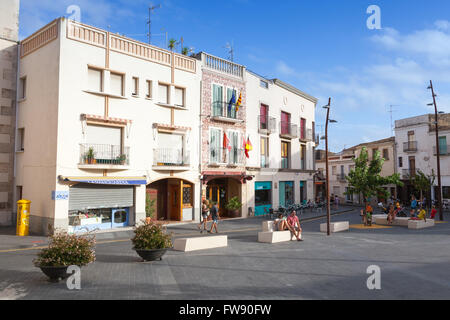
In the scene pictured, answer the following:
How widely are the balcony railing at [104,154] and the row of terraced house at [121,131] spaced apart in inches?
2.2

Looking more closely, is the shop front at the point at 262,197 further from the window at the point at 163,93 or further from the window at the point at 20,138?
the window at the point at 20,138

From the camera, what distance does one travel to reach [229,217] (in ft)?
88.9

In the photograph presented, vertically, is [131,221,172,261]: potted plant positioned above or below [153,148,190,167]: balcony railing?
below

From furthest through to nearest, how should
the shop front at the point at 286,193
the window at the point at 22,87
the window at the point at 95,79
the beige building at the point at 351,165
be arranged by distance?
the beige building at the point at 351,165 < the shop front at the point at 286,193 < the window at the point at 22,87 < the window at the point at 95,79

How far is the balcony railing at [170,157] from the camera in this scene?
846 inches

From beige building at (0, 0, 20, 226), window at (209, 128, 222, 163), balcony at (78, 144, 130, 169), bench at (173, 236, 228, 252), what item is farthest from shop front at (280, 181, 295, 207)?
beige building at (0, 0, 20, 226)

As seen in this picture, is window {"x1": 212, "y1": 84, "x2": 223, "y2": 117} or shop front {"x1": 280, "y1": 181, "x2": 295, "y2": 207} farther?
shop front {"x1": 280, "y1": 181, "x2": 295, "y2": 207}

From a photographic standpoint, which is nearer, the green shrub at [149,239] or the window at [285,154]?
the green shrub at [149,239]

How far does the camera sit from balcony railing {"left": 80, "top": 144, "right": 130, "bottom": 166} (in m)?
18.3

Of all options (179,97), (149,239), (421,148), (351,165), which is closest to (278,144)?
(179,97)

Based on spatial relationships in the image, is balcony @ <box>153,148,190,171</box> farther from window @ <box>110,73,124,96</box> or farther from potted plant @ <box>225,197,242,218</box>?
potted plant @ <box>225,197,242,218</box>

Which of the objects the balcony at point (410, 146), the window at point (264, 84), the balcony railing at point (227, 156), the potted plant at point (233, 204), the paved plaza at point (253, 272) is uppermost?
the window at point (264, 84)

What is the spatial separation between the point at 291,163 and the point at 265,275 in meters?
23.3

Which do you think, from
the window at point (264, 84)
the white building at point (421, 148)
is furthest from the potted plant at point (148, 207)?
the white building at point (421, 148)
